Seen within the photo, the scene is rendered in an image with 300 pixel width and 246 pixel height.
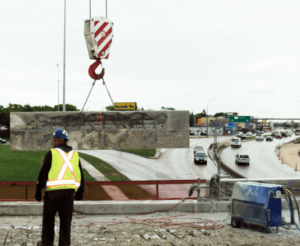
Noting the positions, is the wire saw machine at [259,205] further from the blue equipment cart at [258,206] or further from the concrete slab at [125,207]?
the concrete slab at [125,207]

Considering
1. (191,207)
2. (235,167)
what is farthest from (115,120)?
(235,167)

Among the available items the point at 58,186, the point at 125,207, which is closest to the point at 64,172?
the point at 58,186

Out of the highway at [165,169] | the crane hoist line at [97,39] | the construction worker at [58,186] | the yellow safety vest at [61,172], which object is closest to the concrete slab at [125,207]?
the construction worker at [58,186]

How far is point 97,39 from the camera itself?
9305 millimetres

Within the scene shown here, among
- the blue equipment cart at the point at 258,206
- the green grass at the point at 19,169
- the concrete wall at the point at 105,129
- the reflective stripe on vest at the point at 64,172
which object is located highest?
the concrete wall at the point at 105,129

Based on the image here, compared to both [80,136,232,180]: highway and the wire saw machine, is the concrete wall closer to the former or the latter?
the wire saw machine

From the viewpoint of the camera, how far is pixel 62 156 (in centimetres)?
475

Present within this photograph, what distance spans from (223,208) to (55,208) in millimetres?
4509

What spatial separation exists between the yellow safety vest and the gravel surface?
144cm

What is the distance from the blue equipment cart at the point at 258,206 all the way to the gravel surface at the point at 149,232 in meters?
0.23

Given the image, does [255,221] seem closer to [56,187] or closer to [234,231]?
[234,231]

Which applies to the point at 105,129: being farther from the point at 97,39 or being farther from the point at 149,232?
the point at 149,232

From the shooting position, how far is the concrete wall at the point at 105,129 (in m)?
9.95

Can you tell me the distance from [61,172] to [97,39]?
5.61 m
